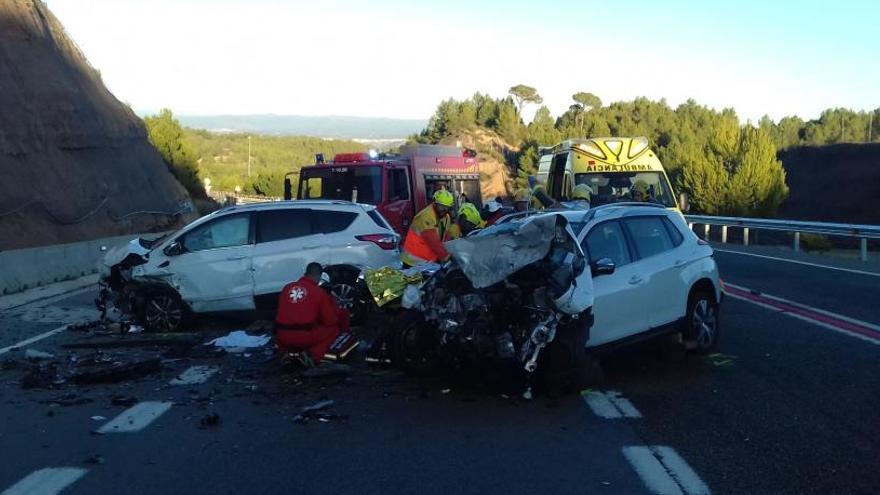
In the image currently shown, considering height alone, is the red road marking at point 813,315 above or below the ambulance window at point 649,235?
below

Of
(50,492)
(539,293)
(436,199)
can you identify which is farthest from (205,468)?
(436,199)

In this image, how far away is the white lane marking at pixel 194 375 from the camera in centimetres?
909

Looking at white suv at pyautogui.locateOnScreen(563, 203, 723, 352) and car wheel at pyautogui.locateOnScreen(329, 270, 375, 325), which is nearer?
white suv at pyautogui.locateOnScreen(563, 203, 723, 352)

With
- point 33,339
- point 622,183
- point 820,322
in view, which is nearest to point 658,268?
point 820,322

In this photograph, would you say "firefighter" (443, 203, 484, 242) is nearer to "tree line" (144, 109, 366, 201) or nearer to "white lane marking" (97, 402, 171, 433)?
"white lane marking" (97, 402, 171, 433)

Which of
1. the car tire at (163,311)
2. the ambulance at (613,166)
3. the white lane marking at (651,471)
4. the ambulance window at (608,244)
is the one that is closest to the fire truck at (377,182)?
the ambulance at (613,166)

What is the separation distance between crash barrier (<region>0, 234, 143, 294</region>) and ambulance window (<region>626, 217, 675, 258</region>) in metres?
9.78

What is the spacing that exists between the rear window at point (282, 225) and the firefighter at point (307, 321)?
9.79ft

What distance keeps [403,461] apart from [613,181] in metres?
12.8

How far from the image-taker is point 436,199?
37.3 feet

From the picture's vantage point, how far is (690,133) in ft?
221

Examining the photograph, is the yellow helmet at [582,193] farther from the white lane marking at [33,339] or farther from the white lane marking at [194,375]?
the white lane marking at [33,339]

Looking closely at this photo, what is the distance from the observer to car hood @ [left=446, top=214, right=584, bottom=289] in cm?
804

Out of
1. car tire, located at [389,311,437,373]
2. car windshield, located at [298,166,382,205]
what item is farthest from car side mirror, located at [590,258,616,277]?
car windshield, located at [298,166,382,205]
